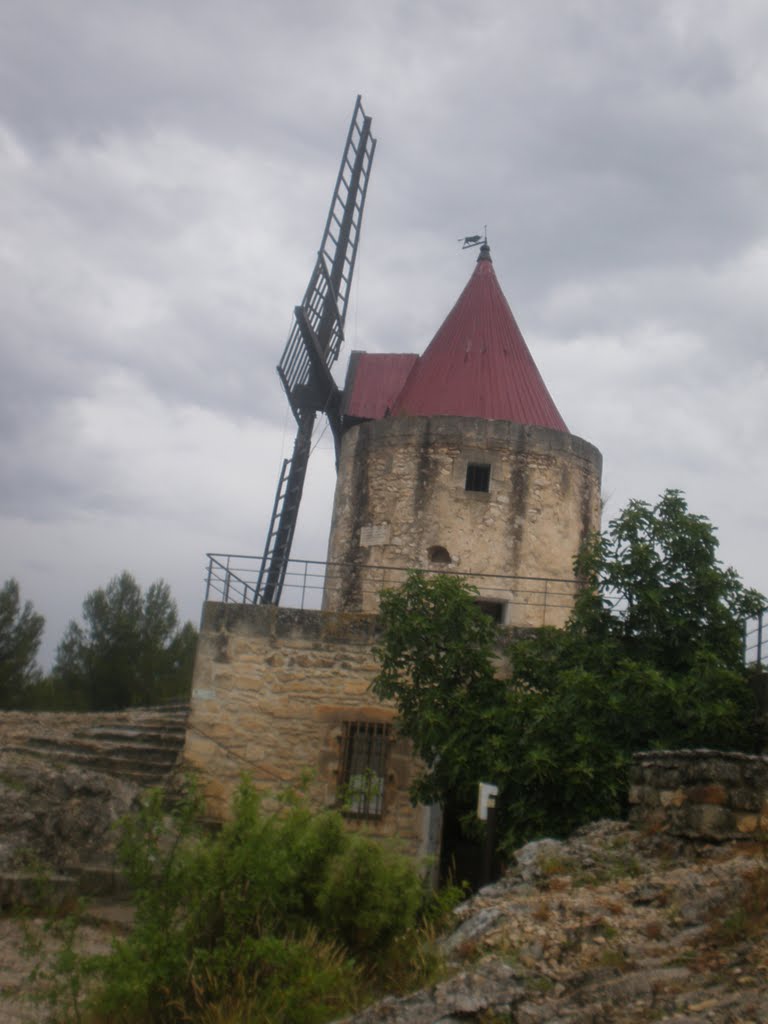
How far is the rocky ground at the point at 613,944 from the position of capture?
365 centimetres

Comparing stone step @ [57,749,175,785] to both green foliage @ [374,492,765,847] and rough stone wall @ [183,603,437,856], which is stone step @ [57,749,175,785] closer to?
rough stone wall @ [183,603,437,856]

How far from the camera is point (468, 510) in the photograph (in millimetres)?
13500

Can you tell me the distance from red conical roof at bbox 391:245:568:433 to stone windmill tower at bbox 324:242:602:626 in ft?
0.12

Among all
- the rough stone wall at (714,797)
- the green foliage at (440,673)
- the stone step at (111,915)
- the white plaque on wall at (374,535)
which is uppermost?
the white plaque on wall at (374,535)

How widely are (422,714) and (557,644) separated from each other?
1.38 metres

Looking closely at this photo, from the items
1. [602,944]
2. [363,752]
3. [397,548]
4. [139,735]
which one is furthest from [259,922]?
[397,548]

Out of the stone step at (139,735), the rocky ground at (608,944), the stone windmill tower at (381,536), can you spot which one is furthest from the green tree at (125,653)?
the rocky ground at (608,944)

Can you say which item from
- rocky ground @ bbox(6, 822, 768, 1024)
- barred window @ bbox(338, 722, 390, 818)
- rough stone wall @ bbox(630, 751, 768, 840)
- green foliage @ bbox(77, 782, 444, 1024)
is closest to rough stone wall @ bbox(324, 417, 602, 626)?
barred window @ bbox(338, 722, 390, 818)

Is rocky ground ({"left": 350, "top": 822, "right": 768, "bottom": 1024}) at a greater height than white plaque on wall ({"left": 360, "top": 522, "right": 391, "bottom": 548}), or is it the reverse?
white plaque on wall ({"left": 360, "top": 522, "right": 391, "bottom": 548})

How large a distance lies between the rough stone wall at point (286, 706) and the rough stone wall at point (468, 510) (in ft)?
7.38

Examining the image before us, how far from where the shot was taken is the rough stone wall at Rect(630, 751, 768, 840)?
5.42m

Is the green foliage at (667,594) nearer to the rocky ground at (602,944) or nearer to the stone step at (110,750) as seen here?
the rocky ground at (602,944)

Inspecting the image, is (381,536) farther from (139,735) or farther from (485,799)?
(485,799)

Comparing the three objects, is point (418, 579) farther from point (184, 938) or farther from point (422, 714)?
point (184, 938)
